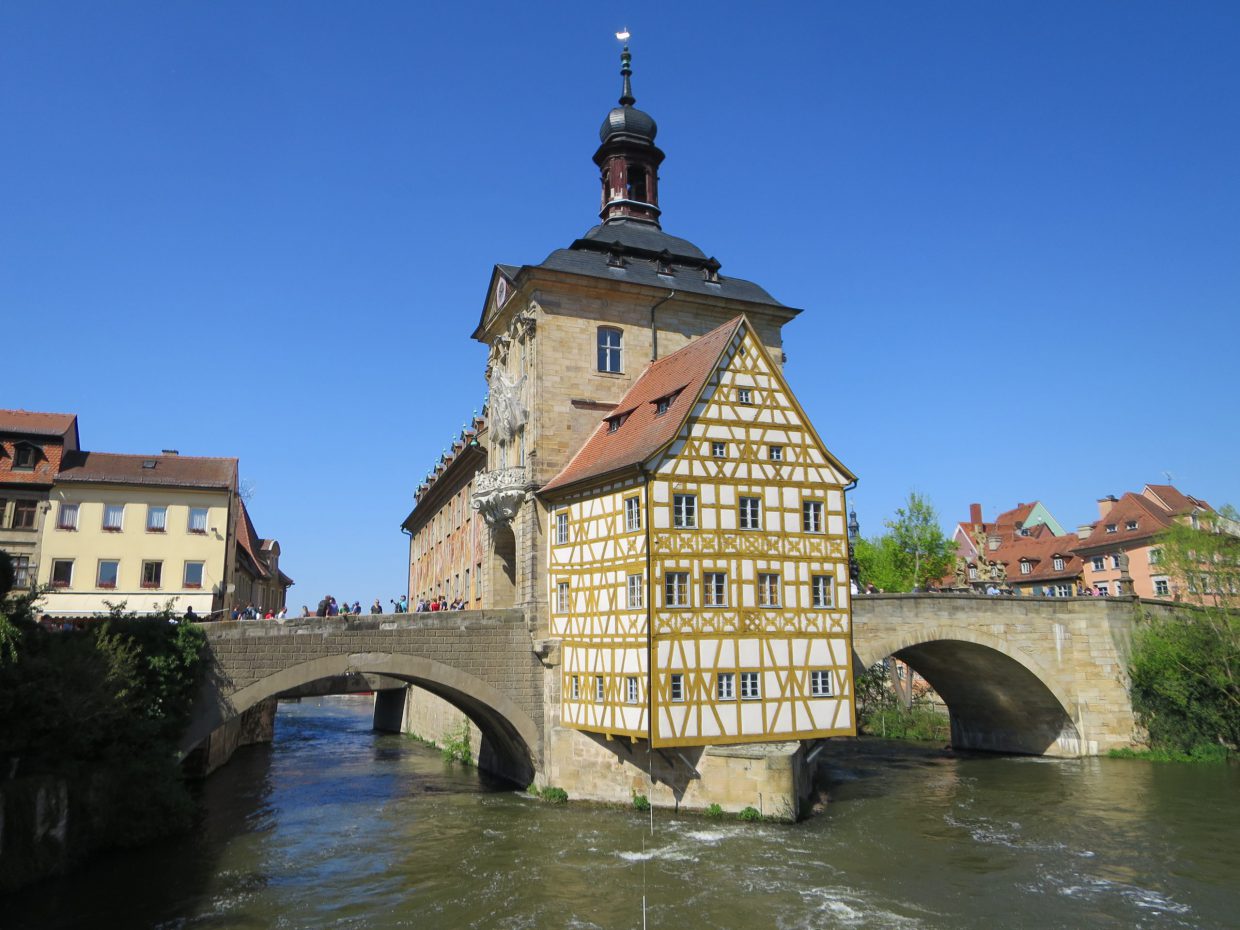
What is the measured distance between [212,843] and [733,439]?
1455 cm

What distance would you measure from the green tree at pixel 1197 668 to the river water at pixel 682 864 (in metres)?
3.90

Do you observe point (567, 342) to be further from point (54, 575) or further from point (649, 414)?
point (54, 575)

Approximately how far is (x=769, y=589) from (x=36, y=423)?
26.0m

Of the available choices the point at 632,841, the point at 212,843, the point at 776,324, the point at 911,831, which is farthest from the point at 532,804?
the point at 776,324

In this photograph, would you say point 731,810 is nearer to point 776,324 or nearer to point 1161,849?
point 1161,849

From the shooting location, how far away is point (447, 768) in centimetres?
3147

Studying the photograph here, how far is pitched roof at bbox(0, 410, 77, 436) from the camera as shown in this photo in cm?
3058

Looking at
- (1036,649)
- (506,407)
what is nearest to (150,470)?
(506,407)

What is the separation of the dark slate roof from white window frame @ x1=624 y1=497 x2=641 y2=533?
767cm

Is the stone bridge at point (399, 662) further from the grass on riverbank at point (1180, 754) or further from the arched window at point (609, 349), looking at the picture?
the grass on riverbank at point (1180, 754)

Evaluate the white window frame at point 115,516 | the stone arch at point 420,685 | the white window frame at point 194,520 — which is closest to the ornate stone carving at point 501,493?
the stone arch at point 420,685

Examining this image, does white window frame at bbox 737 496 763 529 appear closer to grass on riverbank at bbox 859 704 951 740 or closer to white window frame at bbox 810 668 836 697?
white window frame at bbox 810 668 836 697

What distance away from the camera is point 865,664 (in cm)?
2834

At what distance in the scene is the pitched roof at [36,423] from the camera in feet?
100
